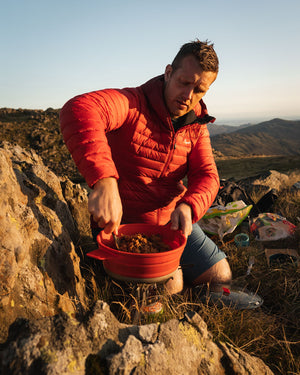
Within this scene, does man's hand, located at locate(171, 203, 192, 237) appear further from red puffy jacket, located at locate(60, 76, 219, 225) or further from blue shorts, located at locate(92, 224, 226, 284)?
blue shorts, located at locate(92, 224, 226, 284)

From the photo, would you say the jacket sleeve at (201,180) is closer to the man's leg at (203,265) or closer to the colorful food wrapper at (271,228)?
the man's leg at (203,265)

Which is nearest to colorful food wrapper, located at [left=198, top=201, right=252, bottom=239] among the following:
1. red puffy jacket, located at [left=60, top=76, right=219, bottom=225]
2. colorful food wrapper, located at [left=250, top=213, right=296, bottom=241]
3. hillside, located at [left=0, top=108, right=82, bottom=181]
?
colorful food wrapper, located at [left=250, top=213, right=296, bottom=241]

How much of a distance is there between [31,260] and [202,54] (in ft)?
6.58

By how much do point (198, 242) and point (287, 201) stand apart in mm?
2992

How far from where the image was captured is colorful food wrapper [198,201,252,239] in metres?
3.85

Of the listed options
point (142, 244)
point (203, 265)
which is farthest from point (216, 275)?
point (142, 244)

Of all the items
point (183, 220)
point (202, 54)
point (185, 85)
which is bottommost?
point (183, 220)

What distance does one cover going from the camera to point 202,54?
2.20 meters

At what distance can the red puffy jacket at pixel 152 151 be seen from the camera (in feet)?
7.16

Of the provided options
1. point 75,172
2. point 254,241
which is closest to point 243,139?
point 75,172

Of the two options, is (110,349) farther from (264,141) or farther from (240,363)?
(264,141)

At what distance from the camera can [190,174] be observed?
2.74 m

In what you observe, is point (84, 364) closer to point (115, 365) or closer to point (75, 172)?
point (115, 365)

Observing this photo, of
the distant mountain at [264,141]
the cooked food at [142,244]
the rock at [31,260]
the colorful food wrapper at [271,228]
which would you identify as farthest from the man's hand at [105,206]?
the distant mountain at [264,141]
